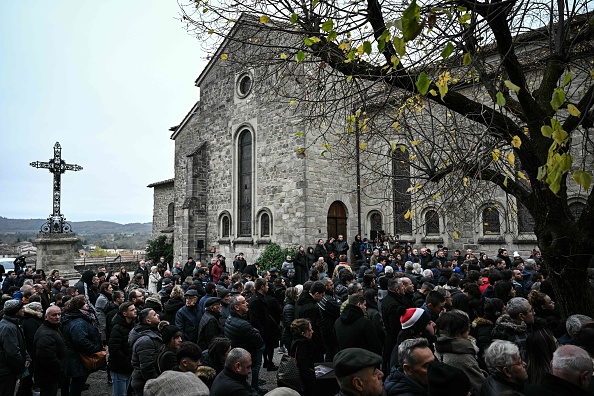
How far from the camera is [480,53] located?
5.39 metres

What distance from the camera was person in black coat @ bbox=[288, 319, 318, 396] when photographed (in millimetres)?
3906

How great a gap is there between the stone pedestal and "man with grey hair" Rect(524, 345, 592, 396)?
691 inches

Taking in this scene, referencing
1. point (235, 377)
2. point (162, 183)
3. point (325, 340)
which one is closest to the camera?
point (235, 377)

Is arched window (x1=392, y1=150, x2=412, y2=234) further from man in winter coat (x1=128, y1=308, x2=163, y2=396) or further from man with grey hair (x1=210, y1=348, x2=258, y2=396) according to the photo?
man with grey hair (x1=210, y1=348, x2=258, y2=396)

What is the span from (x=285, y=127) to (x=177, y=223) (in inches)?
351

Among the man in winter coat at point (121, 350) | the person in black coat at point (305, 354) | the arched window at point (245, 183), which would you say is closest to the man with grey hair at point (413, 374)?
the person in black coat at point (305, 354)

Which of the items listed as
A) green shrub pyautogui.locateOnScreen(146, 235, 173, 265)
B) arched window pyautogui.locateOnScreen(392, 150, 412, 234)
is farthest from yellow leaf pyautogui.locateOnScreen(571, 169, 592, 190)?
green shrub pyautogui.locateOnScreen(146, 235, 173, 265)

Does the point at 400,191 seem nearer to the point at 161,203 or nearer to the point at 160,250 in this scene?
the point at 160,250

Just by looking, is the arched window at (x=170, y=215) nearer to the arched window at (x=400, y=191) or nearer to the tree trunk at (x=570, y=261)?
the arched window at (x=400, y=191)

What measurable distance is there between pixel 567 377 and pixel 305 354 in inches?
91.0

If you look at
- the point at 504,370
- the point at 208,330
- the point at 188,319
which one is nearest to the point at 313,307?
the point at 208,330

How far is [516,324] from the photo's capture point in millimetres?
3910

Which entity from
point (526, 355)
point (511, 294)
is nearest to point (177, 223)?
point (511, 294)

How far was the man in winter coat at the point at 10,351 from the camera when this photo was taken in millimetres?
4750
